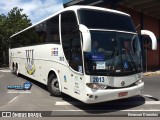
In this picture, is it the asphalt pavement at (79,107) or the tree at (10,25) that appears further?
the tree at (10,25)

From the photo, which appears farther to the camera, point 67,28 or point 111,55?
point 67,28

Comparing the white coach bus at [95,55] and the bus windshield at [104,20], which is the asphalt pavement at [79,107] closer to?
the white coach bus at [95,55]

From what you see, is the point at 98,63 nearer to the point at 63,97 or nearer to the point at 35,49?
the point at 63,97

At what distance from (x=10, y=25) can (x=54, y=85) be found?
31.1 metres

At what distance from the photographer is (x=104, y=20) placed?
8.81 m

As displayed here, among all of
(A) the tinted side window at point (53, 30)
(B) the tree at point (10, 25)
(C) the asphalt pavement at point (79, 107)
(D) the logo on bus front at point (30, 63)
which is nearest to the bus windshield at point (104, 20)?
(A) the tinted side window at point (53, 30)

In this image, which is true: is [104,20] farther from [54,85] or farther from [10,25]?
[10,25]

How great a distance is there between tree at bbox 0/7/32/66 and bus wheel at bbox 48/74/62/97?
986 inches

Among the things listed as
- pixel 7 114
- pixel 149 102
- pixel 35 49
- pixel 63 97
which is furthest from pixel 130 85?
pixel 35 49

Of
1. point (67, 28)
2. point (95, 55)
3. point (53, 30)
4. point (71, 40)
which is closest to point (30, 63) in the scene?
point (53, 30)

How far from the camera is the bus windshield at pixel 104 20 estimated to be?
8.50 meters

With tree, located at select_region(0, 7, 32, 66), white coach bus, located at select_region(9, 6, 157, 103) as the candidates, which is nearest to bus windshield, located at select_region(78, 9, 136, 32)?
white coach bus, located at select_region(9, 6, 157, 103)

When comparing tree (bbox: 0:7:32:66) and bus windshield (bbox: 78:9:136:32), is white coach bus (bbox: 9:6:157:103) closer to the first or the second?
bus windshield (bbox: 78:9:136:32)

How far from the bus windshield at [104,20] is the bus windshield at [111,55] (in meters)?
0.26
